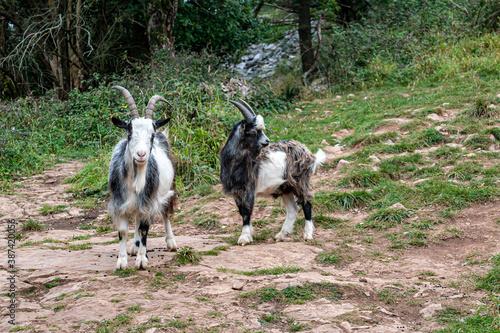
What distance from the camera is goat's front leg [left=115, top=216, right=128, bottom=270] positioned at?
5.03 metres

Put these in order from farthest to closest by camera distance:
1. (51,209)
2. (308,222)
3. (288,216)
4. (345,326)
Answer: (51,209) → (288,216) → (308,222) → (345,326)

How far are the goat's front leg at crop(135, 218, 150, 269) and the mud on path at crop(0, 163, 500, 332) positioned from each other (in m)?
0.10

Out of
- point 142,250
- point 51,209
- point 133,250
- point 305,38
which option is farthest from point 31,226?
point 305,38

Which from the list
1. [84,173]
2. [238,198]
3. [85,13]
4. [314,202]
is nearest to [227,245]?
[238,198]

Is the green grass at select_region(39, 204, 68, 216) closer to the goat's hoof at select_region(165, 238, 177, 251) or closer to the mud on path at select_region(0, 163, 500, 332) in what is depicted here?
the mud on path at select_region(0, 163, 500, 332)

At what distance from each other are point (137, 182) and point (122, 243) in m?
0.62

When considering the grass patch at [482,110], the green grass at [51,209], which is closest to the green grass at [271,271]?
the green grass at [51,209]

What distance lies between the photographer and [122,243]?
514 cm

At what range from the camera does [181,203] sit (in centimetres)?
826

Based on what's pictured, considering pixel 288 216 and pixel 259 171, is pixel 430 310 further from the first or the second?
pixel 259 171

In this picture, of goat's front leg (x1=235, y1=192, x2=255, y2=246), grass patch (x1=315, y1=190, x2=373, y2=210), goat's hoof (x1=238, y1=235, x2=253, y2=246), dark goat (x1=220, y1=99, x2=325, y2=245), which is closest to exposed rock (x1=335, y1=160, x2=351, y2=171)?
grass patch (x1=315, y1=190, x2=373, y2=210)

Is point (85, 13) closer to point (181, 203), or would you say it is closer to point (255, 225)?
point (181, 203)

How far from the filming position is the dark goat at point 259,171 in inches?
245

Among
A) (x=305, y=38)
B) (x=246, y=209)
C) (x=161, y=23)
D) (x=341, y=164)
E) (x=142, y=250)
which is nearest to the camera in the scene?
(x=142, y=250)
